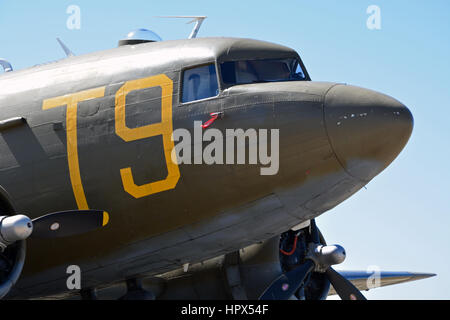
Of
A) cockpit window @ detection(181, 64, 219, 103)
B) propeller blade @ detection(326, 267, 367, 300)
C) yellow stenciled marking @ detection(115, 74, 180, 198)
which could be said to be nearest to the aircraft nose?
cockpit window @ detection(181, 64, 219, 103)

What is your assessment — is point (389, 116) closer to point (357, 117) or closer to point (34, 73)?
point (357, 117)

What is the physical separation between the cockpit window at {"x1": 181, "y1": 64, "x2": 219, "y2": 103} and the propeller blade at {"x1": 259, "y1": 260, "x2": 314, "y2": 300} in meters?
4.44

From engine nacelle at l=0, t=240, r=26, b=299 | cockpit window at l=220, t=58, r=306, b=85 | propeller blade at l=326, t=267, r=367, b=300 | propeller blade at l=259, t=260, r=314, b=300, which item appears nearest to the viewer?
engine nacelle at l=0, t=240, r=26, b=299

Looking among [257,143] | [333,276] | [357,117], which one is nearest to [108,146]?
[257,143]

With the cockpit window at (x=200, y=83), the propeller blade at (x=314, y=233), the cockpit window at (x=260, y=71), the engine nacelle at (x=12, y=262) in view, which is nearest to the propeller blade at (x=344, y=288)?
the propeller blade at (x=314, y=233)

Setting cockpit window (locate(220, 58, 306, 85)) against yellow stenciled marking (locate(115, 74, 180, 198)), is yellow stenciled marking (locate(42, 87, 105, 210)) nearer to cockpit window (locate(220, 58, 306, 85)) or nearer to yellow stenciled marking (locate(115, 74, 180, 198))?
yellow stenciled marking (locate(115, 74, 180, 198))

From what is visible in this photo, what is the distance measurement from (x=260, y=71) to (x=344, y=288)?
5.56m

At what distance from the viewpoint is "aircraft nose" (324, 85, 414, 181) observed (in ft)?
30.5

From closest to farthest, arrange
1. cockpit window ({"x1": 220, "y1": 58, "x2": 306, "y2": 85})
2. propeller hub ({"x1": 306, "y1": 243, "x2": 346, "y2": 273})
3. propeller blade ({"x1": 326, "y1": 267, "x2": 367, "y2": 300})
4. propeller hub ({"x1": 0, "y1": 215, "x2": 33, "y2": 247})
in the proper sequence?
propeller hub ({"x1": 0, "y1": 215, "x2": 33, "y2": 247})
cockpit window ({"x1": 220, "y1": 58, "x2": 306, "y2": 85})
propeller hub ({"x1": 306, "y1": 243, "x2": 346, "y2": 273})
propeller blade ({"x1": 326, "y1": 267, "x2": 367, "y2": 300})

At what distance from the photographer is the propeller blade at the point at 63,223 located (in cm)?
987

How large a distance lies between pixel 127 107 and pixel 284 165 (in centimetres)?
252

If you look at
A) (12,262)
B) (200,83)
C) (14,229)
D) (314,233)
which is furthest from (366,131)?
(314,233)

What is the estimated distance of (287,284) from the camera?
1318cm

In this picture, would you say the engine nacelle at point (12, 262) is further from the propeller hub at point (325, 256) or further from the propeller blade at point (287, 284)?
the propeller hub at point (325, 256)
